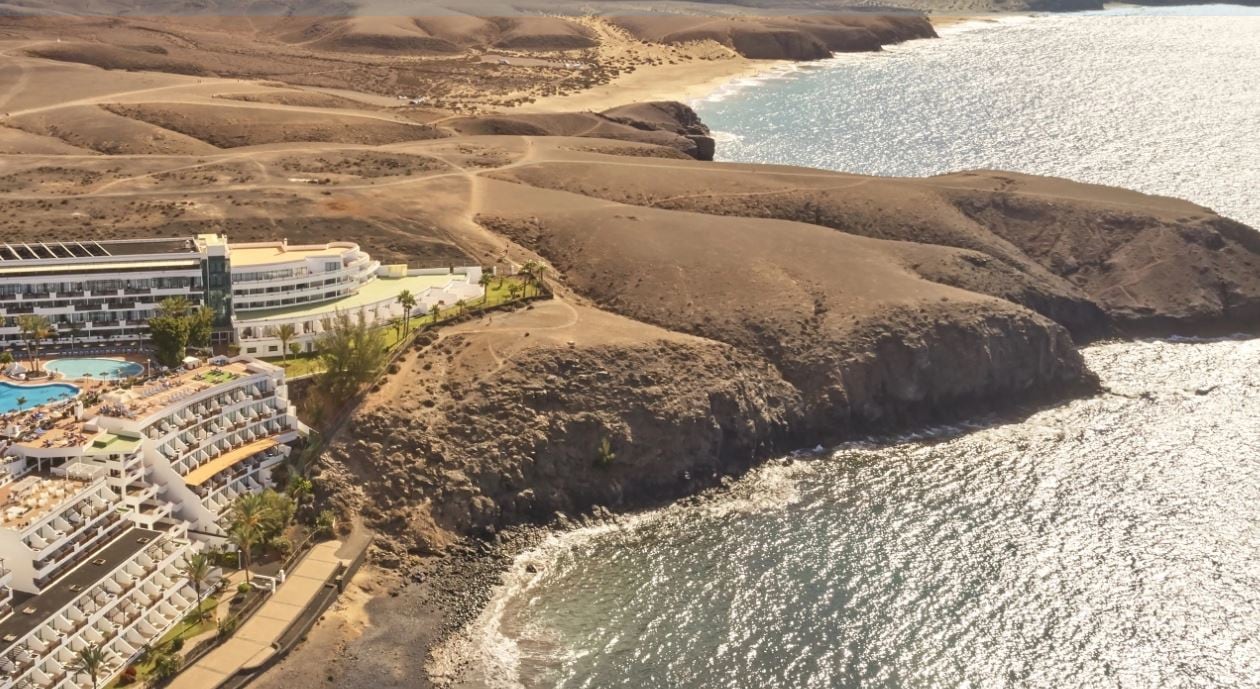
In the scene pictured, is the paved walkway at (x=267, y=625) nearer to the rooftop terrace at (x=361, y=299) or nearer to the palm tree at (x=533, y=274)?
the rooftop terrace at (x=361, y=299)

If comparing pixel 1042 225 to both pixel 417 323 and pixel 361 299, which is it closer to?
pixel 417 323

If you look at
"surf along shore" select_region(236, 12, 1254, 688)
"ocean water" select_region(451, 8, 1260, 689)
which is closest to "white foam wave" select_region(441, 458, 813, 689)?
"ocean water" select_region(451, 8, 1260, 689)

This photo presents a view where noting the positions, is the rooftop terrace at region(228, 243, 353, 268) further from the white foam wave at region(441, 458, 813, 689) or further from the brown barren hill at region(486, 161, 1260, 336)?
the brown barren hill at region(486, 161, 1260, 336)

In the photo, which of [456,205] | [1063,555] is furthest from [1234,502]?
[456,205]

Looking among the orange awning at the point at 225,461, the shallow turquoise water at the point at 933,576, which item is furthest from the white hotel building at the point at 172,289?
the shallow turquoise water at the point at 933,576

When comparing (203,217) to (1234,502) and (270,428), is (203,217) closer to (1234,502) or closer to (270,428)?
(270,428)

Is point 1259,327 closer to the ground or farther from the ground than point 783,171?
closer to the ground
